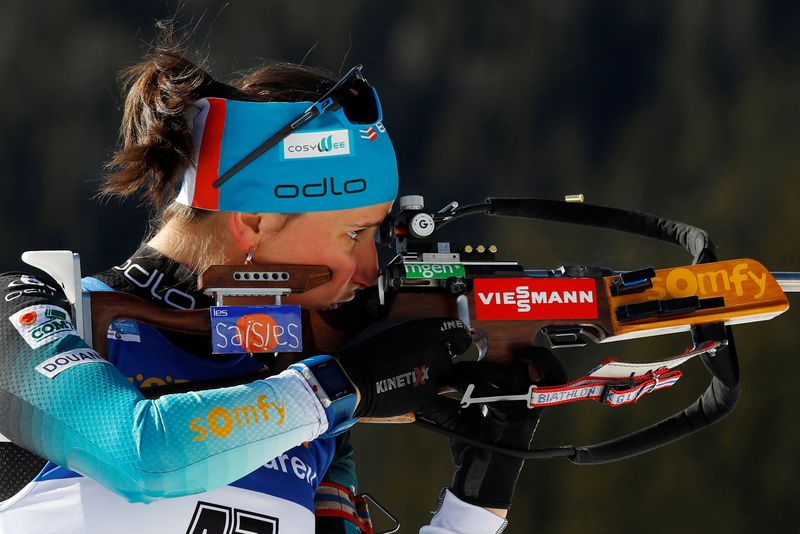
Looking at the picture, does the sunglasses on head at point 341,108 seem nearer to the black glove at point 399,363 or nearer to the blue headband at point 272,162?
the blue headband at point 272,162

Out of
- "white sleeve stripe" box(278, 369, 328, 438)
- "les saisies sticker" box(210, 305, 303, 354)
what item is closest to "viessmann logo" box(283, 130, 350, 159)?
"les saisies sticker" box(210, 305, 303, 354)

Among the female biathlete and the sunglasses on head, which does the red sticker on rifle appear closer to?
the female biathlete

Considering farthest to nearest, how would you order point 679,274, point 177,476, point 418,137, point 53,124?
point 418,137 → point 53,124 → point 679,274 → point 177,476

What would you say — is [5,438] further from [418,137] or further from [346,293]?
[418,137]

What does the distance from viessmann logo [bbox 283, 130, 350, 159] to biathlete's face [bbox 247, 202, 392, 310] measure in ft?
0.29

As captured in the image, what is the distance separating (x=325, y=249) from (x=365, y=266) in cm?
8

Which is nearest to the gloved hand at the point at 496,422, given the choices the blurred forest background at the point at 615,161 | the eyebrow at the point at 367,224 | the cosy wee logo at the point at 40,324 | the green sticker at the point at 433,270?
the green sticker at the point at 433,270

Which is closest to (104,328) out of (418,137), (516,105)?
(418,137)

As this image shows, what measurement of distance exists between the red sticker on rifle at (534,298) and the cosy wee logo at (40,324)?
613 millimetres

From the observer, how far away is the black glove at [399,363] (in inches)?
49.6

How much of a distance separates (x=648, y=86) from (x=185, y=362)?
154cm

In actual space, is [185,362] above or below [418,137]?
below

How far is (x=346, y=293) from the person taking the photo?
1441 millimetres

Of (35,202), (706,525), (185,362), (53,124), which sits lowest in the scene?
(706,525)
